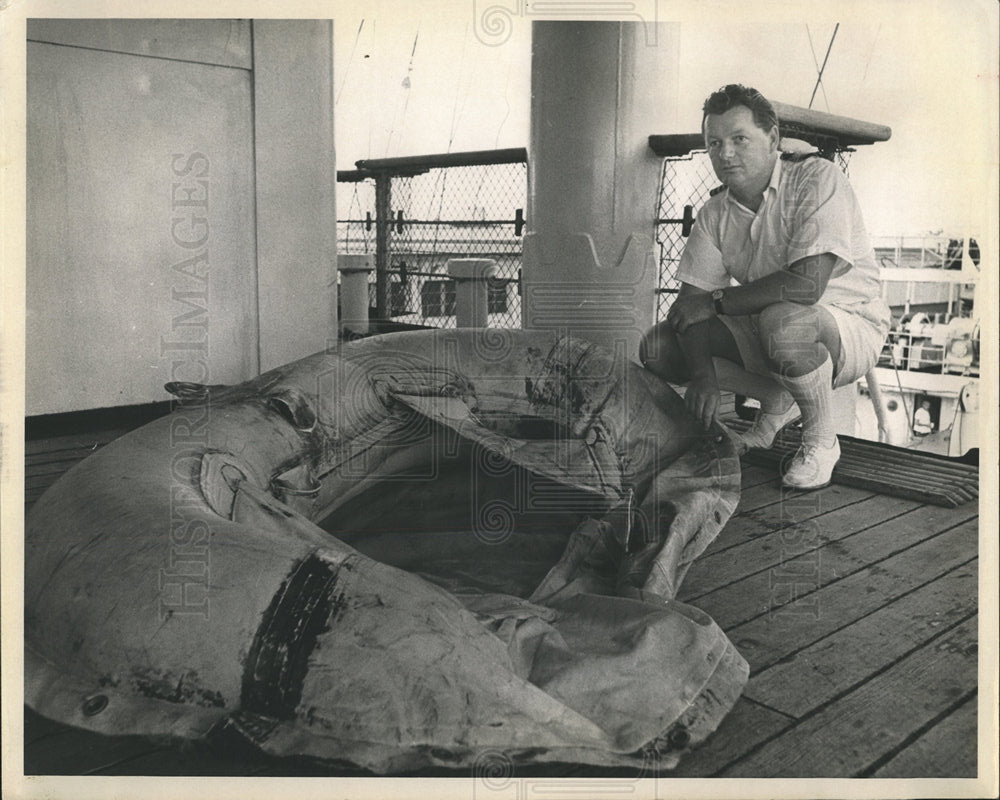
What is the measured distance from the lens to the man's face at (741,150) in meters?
2.44

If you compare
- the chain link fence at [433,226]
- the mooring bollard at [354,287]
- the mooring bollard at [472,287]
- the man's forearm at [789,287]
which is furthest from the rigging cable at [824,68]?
the mooring bollard at [354,287]

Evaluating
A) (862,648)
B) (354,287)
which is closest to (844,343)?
(862,648)

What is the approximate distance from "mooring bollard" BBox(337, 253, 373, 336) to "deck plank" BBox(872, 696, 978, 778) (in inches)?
143

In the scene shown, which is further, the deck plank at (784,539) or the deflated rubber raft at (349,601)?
the deck plank at (784,539)

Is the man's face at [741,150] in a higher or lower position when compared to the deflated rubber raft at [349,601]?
higher

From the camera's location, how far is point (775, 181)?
2521mm

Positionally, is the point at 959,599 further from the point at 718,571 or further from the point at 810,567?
the point at 718,571

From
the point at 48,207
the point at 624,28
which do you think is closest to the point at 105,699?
the point at 48,207

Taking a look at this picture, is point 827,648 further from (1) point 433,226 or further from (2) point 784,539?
(1) point 433,226

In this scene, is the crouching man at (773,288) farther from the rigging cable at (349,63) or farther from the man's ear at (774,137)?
the rigging cable at (349,63)

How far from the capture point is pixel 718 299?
2.62 m

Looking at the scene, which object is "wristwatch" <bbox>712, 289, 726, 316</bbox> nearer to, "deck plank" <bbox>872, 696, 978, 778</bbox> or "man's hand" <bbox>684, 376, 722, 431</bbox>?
"man's hand" <bbox>684, 376, 722, 431</bbox>

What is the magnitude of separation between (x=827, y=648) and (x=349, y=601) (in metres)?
0.86

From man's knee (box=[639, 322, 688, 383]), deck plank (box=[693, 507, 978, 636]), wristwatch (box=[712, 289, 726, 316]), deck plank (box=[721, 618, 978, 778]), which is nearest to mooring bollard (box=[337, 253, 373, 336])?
man's knee (box=[639, 322, 688, 383])
